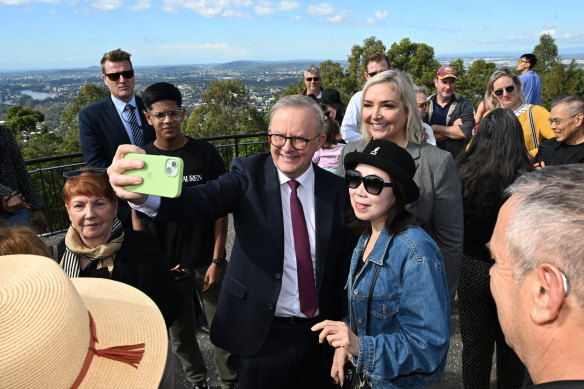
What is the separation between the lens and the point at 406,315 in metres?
1.61

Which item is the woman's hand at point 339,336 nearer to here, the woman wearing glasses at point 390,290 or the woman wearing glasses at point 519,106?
the woman wearing glasses at point 390,290

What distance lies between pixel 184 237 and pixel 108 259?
94cm

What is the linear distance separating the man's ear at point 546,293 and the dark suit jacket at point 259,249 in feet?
4.18

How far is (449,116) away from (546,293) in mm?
4945

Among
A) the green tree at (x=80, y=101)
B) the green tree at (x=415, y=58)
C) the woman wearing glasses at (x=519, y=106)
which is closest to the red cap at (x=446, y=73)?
the woman wearing glasses at (x=519, y=106)

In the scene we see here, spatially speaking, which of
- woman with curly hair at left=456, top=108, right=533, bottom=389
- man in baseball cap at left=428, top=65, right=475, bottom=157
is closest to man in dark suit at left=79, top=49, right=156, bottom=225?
woman with curly hair at left=456, top=108, right=533, bottom=389

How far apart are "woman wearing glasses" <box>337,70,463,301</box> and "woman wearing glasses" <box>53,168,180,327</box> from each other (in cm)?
161

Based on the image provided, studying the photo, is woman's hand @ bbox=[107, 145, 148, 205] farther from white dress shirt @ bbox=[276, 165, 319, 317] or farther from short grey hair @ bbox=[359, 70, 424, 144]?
short grey hair @ bbox=[359, 70, 424, 144]

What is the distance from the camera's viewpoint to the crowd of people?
3.10 feet

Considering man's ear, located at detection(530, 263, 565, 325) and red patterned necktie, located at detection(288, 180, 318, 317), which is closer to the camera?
man's ear, located at detection(530, 263, 565, 325)

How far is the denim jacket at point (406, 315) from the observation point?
156cm

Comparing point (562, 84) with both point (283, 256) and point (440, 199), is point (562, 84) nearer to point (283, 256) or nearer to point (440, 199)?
point (440, 199)

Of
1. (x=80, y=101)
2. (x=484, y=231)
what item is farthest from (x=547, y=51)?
(x=484, y=231)

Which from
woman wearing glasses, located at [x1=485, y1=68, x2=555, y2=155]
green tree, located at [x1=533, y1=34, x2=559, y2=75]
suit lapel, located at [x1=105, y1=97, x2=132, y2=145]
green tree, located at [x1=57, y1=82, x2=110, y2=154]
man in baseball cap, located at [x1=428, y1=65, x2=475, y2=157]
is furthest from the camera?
green tree, located at [x1=533, y1=34, x2=559, y2=75]
